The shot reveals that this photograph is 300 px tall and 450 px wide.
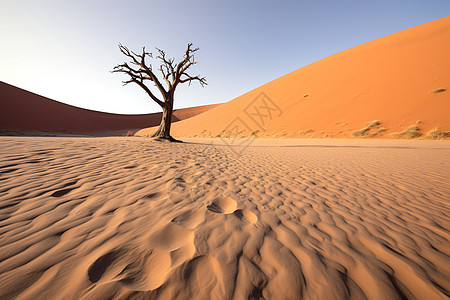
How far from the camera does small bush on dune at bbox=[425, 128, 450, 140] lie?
929cm

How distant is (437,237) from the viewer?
1574mm

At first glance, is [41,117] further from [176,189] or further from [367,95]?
[367,95]

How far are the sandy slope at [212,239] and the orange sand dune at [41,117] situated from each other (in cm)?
2893

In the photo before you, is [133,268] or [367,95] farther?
[367,95]

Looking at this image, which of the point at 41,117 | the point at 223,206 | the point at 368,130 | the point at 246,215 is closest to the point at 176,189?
the point at 223,206

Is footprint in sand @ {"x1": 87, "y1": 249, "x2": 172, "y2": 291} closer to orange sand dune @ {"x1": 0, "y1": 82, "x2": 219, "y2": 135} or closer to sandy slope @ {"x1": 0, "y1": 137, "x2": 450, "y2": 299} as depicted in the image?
sandy slope @ {"x1": 0, "y1": 137, "x2": 450, "y2": 299}

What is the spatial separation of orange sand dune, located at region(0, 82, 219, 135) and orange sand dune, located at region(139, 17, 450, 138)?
23.8m

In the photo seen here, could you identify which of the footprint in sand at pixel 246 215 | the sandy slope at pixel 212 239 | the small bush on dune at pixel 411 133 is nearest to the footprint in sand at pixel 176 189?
the sandy slope at pixel 212 239

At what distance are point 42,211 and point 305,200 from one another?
10.1ft

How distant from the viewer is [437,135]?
9398 millimetres

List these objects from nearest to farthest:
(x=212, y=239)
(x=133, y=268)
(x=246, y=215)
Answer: (x=133, y=268), (x=212, y=239), (x=246, y=215)

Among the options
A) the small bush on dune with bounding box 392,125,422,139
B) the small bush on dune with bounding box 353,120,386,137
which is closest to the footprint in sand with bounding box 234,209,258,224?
the small bush on dune with bounding box 353,120,386,137

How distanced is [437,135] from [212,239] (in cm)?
1510

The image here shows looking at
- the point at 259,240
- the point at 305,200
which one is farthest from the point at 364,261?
the point at 305,200
